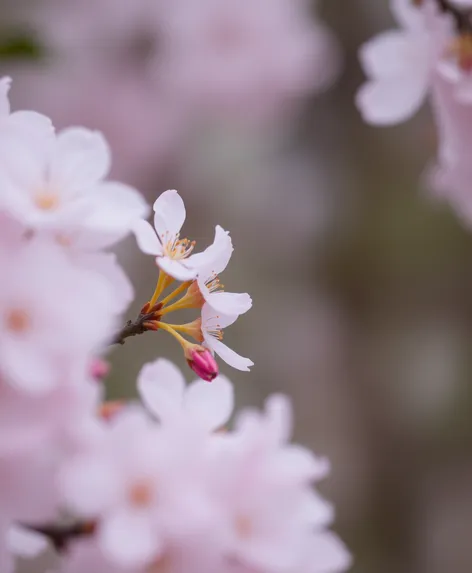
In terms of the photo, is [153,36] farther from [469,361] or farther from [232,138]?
[469,361]

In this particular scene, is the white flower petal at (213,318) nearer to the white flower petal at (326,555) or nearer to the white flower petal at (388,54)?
the white flower petal at (326,555)

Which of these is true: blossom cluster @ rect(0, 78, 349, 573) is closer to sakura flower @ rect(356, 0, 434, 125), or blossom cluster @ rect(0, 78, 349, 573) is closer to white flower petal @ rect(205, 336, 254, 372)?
white flower petal @ rect(205, 336, 254, 372)

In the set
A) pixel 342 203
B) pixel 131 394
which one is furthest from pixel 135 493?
pixel 342 203

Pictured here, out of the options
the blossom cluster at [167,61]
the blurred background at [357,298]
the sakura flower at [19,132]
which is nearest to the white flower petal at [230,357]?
the sakura flower at [19,132]

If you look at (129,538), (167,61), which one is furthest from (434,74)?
(167,61)

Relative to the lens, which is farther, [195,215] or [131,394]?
[195,215]

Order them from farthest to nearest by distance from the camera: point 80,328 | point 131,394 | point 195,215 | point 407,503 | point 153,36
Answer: point 407,503, point 195,215, point 153,36, point 131,394, point 80,328

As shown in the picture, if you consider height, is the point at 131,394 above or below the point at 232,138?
below
